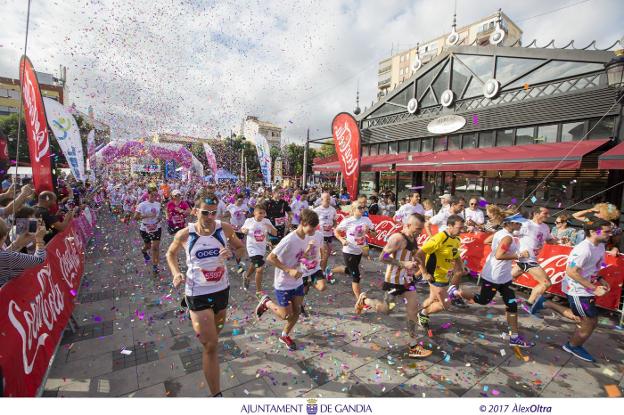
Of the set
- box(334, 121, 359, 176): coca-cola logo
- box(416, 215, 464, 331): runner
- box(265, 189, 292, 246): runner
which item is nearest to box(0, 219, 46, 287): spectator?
box(416, 215, 464, 331): runner

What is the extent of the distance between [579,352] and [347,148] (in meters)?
8.67

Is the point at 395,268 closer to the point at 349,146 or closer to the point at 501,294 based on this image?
the point at 501,294

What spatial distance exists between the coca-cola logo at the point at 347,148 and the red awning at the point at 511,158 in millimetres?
3475

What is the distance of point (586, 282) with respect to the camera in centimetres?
372

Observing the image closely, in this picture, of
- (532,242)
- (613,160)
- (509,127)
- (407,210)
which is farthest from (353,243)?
(509,127)

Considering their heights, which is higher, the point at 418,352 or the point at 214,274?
the point at 214,274

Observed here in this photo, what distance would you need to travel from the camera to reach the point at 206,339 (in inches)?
111

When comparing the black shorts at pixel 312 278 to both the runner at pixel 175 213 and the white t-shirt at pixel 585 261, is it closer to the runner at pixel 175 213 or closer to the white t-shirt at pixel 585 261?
the white t-shirt at pixel 585 261

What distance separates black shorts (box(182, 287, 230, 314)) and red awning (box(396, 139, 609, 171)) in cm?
829

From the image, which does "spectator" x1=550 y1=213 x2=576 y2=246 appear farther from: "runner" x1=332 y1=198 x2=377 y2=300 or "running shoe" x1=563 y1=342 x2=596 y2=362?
"runner" x1=332 y1=198 x2=377 y2=300

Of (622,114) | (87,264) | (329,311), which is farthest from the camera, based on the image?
(622,114)
